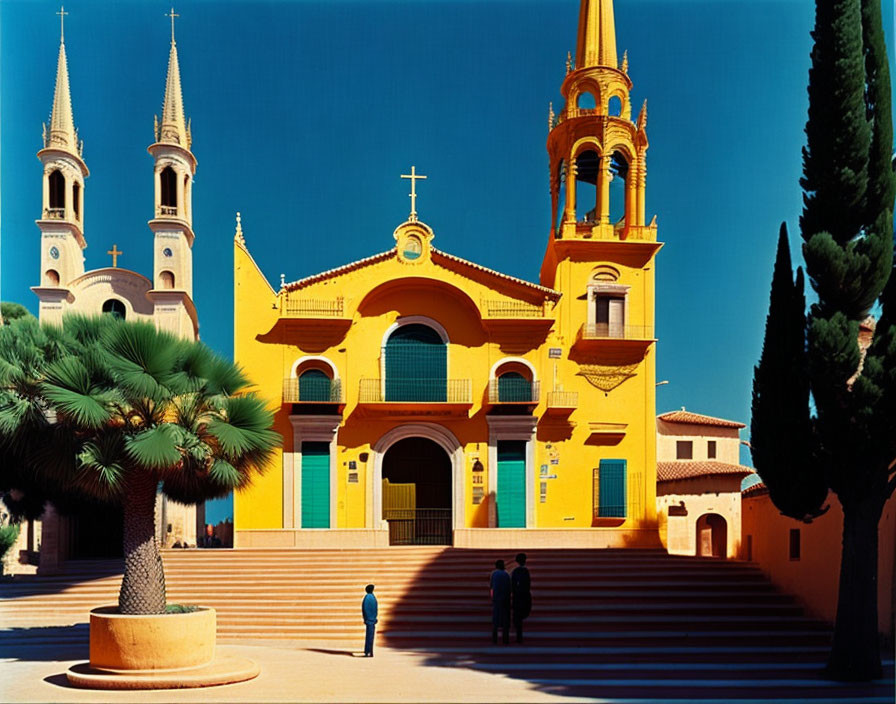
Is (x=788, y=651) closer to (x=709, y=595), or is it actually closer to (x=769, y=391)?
(x=709, y=595)

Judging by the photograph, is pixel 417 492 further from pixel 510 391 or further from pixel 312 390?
pixel 312 390

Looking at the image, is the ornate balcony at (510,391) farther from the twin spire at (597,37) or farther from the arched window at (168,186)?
the arched window at (168,186)

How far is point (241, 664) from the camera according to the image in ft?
44.5

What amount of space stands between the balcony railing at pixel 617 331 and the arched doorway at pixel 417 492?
19.5 feet

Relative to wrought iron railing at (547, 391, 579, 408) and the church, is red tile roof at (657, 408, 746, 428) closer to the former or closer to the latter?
wrought iron railing at (547, 391, 579, 408)

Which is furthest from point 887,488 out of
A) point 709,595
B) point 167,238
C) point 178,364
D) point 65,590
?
point 167,238

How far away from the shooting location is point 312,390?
86.2ft

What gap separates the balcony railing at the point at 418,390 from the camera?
26234 millimetres

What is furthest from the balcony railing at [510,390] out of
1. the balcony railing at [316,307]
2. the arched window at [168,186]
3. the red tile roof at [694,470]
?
the arched window at [168,186]

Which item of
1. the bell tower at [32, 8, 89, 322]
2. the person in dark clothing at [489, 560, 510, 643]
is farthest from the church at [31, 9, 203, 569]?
the person in dark clothing at [489, 560, 510, 643]

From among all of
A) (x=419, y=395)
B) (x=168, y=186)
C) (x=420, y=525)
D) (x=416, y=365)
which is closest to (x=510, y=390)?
(x=419, y=395)

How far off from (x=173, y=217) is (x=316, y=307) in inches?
373

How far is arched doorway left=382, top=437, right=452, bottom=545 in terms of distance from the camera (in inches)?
1054

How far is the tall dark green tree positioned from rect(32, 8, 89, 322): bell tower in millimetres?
25209
